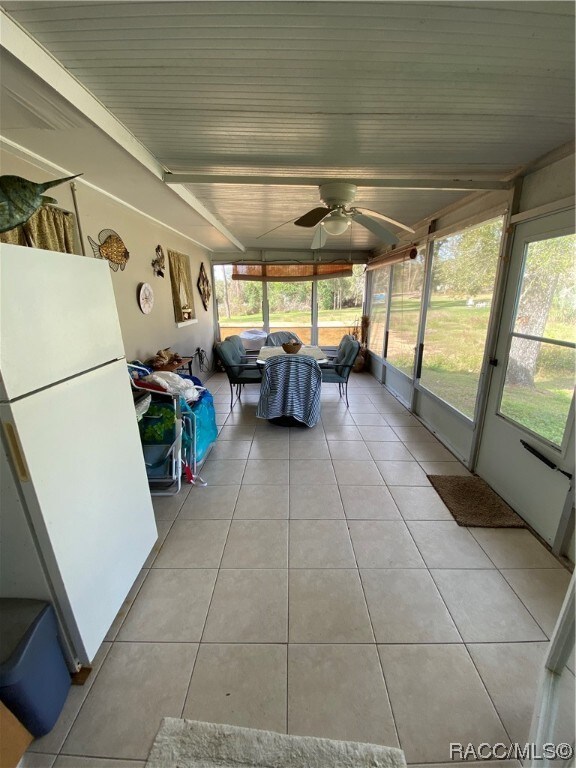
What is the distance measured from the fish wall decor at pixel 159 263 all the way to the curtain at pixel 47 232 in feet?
4.34

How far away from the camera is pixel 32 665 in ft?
3.28

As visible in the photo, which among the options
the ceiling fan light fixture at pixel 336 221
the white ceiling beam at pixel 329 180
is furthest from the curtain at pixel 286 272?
the white ceiling beam at pixel 329 180

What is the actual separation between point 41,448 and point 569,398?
2.55 meters

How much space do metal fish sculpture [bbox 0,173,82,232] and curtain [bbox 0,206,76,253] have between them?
943 millimetres

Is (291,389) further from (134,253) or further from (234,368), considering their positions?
(134,253)

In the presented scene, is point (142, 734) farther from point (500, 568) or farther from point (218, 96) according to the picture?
point (218, 96)

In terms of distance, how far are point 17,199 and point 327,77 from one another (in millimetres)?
1262

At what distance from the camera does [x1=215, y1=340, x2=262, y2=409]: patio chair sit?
384 cm

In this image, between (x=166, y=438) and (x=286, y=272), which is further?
(x=286, y=272)

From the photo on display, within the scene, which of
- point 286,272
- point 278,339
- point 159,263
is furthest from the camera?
point 286,272

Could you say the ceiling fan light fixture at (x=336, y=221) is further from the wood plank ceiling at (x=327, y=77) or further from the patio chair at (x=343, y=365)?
the patio chair at (x=343, y=365)

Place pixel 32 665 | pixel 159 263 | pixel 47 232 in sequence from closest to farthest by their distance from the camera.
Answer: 1. pixel 32 665
2. pixel 47 232
3. pixel 159 263

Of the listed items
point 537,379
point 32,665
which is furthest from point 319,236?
point 32,665

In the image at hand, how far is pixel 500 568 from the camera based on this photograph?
1.73 m
